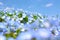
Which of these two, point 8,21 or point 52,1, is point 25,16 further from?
point 52,1

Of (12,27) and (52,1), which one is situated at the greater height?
(52,1)

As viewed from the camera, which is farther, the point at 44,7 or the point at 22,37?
the point at 44,7

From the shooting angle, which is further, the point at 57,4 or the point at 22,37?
the point at 57,4

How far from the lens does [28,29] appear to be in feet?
1.46

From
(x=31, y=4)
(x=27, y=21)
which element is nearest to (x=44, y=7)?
(x=31, y=4)

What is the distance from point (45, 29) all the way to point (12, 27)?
10 cm

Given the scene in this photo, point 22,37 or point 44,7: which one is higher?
point 44,7

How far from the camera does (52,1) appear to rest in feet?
3.55

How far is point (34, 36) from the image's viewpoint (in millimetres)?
427

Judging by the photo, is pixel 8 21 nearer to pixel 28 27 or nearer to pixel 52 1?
pixel 28 27

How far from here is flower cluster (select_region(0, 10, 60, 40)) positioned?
0.43 meters

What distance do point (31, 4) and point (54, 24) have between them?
598mm

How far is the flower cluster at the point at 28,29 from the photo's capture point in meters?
0.43

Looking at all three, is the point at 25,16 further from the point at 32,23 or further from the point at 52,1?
the point at 52,1
